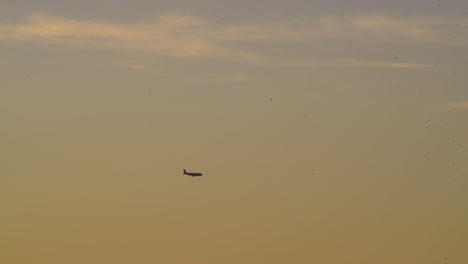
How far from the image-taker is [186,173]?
192 meters
